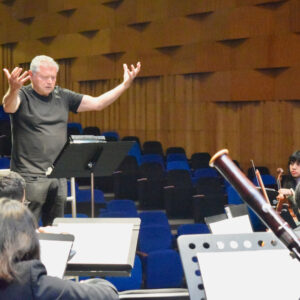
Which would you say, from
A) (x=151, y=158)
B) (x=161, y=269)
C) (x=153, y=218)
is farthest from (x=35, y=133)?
(x=151, y=158)

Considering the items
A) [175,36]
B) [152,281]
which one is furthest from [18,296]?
[175,36]

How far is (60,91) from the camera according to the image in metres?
2.72

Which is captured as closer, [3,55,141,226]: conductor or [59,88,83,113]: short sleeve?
[3,55,141,226]: conductor

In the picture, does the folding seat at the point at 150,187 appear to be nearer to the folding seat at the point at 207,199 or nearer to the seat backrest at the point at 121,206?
the folding seat at the point at 207,199

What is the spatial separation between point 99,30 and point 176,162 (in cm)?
269

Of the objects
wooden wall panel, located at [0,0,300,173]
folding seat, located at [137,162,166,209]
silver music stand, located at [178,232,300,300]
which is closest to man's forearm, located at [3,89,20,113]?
silver music stand, located at [178,232,300,300]

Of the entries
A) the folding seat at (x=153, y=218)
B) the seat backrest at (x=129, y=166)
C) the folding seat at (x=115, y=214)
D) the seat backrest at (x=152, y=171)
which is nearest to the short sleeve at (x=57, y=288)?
the folding seat at (x=115, y=214)

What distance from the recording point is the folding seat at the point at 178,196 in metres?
5.59

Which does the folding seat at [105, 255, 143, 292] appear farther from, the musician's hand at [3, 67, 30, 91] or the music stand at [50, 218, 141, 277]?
the music stand at [50, 218, 141, 277]

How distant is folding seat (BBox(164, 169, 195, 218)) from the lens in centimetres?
559

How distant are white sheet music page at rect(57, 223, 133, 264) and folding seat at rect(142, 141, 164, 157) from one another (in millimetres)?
5024

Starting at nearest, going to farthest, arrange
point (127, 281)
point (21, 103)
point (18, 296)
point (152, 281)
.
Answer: point (18, 296) → point (21, 103) → point (127, 281) → point (152, 281)

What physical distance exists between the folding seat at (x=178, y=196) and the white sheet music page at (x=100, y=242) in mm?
3588

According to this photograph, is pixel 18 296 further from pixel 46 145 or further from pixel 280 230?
pixel 46 145
